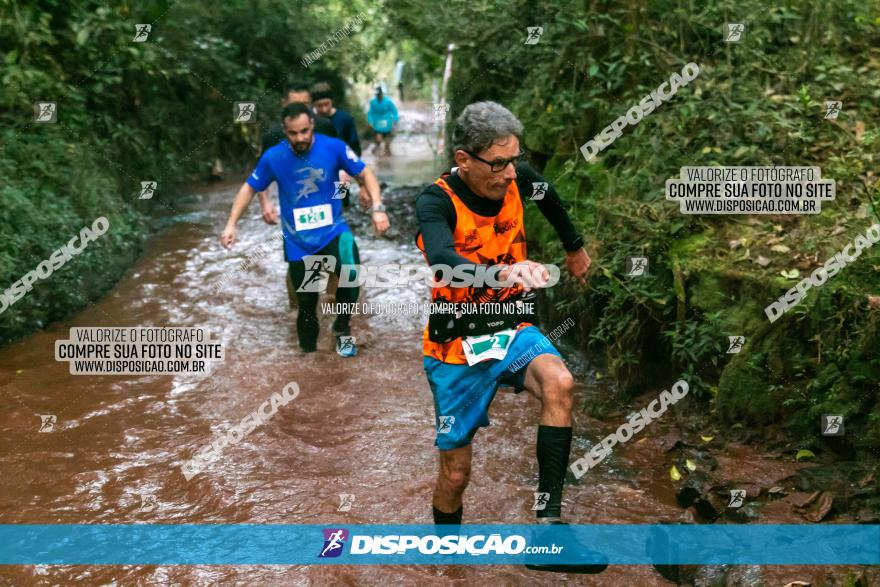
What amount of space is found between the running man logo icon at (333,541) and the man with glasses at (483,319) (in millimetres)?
681

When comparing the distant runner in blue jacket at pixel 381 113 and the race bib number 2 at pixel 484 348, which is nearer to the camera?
the race bib number 2 at pixel 484 348

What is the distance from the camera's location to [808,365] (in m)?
4.79

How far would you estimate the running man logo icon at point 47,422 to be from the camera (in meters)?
5.80

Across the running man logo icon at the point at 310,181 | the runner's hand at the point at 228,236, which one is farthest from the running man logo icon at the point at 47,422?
the running man logo icon at the point at 310,181

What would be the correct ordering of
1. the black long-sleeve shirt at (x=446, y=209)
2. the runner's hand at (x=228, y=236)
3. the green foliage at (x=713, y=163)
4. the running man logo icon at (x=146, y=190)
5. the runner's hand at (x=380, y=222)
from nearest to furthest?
the black long-sleeve shirt at (x=446, y=209) < the green foliage at (x=713, y=163) < the runner's hand at (x=380, y=222) < the runner's hand at (x=228, y=236) < the running man logo icon at (x=146, y=190)

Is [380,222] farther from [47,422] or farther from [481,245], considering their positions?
[47,422]

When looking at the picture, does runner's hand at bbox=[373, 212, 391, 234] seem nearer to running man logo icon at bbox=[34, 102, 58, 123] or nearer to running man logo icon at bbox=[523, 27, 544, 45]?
running man logo icon at bbox=[523, 27, 544, 45]

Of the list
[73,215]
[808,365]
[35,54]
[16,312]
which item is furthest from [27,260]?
[808,365]

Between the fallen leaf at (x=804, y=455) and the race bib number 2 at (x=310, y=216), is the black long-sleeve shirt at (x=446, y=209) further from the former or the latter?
the race bib number 2 at (x=310, y=216)

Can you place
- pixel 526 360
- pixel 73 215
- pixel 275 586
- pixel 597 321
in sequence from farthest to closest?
1. pixel 73 215
2. pixel 597 321
3. pixel 275 586
4. pixel 526 360

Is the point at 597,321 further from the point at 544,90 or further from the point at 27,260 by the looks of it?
the point at 27,260

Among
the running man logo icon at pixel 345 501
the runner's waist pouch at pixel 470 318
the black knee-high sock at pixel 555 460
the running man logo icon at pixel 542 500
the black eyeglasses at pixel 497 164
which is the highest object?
the black eyeglasses at pixel 497 164

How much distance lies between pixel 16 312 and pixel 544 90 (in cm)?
542

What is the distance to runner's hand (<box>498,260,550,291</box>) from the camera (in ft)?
10.6
